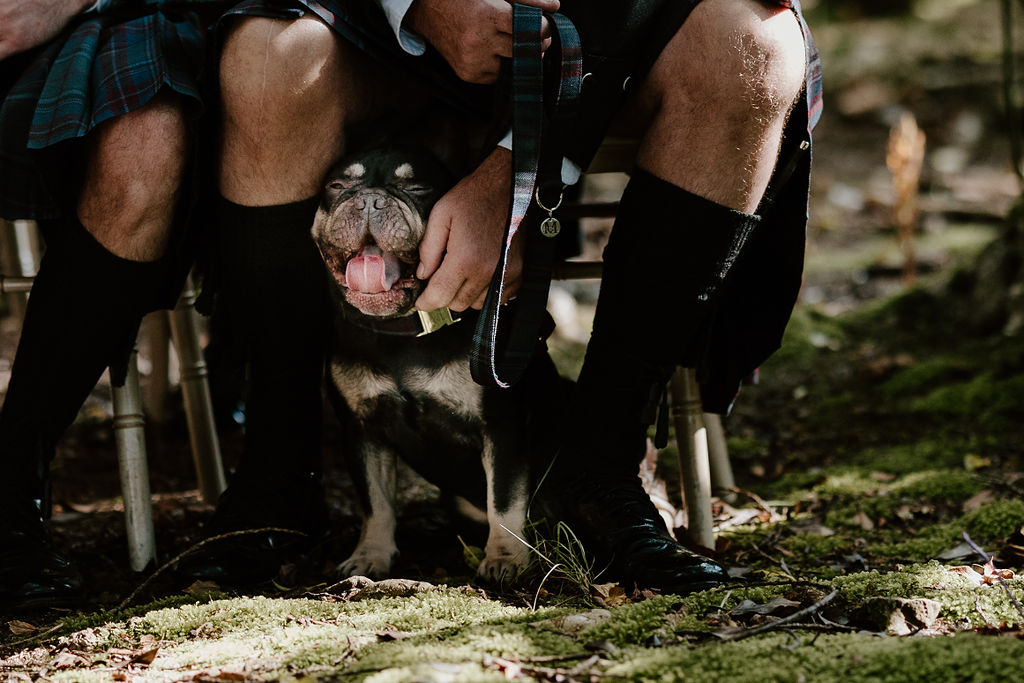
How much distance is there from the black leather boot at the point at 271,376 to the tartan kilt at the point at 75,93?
0.26 meters

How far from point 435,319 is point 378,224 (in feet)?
0.73

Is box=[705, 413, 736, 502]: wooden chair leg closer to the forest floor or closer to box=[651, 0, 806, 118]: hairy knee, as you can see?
the forest floor

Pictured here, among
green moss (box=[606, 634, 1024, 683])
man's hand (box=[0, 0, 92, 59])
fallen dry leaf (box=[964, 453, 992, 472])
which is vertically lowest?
fallen dry leaf (box=[964, 453, 992, 472])

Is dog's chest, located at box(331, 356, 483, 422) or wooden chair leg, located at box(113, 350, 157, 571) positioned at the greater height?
dog's chest, located at box(331, 356, 483, 422)

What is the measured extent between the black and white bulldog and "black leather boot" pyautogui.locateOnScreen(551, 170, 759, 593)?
116 millimetres

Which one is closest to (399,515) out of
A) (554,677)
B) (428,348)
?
(428,348)

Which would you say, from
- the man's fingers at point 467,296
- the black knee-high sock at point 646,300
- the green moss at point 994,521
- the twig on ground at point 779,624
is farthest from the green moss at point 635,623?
the green moss at point 994,521

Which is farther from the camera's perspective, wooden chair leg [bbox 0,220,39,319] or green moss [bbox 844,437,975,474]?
green moss [bbox 844,437,975,474]

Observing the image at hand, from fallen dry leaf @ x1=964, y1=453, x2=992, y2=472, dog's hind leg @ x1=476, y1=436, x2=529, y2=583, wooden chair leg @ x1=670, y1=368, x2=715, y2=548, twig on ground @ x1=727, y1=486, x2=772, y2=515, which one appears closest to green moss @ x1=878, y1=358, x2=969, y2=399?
fallen dry leaf @ x1=964, y1=453, x2=992, y2=472

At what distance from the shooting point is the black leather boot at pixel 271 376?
1.90 metres

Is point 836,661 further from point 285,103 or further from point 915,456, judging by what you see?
point 915,456

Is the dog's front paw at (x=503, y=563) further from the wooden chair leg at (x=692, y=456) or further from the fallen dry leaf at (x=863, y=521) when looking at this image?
the fallen dry leaf at (x=863, y=521)

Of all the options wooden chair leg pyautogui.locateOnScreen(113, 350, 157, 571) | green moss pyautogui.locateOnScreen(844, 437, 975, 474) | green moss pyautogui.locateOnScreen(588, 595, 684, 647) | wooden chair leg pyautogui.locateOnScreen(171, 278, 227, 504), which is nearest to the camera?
green moss pyautogui.locateOnScreen(588, 595, 684, 647)

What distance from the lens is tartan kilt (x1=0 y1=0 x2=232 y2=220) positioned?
68.1 inches
